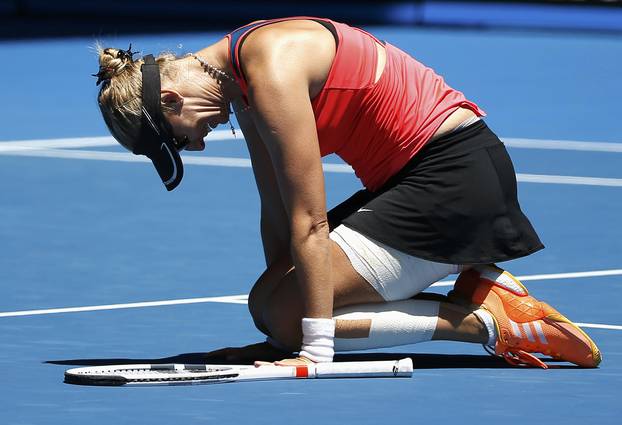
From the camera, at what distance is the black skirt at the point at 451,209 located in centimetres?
514

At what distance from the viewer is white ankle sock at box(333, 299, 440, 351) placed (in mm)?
5145

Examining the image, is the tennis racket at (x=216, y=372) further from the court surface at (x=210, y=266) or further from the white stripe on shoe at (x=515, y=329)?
the white stripe on shoe at (x=515, y=329)

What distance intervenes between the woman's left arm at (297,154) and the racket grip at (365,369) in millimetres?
149

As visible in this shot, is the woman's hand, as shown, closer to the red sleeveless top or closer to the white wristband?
the white wristband

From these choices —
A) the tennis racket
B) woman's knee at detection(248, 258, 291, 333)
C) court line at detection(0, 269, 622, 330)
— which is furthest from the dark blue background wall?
the tennis racket

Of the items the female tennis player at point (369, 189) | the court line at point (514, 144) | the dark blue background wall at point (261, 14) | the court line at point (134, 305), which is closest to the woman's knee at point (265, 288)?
the female tennis player at point (369, 189)

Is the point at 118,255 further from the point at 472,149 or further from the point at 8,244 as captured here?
the point at 472,149

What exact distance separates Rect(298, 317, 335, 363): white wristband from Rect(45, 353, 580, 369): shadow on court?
0.96 ft

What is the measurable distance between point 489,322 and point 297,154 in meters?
0.82

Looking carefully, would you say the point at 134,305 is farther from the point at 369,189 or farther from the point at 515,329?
the point at 515,329

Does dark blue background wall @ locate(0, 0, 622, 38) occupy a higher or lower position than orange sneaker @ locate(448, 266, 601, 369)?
higher

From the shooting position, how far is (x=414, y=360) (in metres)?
5.30

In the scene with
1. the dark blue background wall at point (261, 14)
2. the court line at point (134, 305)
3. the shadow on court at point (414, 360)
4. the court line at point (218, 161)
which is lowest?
the shadow on court at point (414, 360)

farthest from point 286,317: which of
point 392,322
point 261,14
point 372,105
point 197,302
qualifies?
point 261,14
